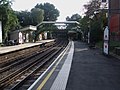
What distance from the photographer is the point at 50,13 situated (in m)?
166

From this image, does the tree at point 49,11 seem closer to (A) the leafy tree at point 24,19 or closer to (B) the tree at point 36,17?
(B) the tree at point 36,17

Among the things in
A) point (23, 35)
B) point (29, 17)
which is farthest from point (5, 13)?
point (29, 17)

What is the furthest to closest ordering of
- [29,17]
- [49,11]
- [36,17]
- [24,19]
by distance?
1. [49,11]
2. [36,17]
3. [29,17]
4. [24,19]

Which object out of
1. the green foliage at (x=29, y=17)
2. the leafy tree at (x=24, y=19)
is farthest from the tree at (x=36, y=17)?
the leafy tree at (x=24, y=19)

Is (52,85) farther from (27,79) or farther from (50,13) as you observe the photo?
(50,13)

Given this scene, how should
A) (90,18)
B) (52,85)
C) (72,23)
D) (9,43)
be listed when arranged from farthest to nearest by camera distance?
(72,23)
(90,18)
(9,43)
(52,85)

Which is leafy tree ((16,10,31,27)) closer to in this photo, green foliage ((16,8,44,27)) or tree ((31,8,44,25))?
green foliage ((16,8,44,27))

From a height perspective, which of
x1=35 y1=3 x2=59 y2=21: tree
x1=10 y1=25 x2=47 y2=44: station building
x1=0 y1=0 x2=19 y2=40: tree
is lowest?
x1=10 y1=25 x2=47 y2=44: station building

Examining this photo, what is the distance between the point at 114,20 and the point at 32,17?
225 ft

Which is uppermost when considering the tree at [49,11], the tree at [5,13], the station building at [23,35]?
the tree at [49,11]

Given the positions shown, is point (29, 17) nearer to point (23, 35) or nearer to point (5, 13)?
point (23, 35)

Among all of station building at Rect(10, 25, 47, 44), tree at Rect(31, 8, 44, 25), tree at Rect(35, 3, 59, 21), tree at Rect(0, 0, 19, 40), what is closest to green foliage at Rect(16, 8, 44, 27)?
tree at Rect(31, 8, 44, 25)

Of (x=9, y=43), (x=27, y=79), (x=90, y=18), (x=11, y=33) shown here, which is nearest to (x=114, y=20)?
(x=90, y=18)

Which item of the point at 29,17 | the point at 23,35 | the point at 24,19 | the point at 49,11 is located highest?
Result: the point at 49,11
